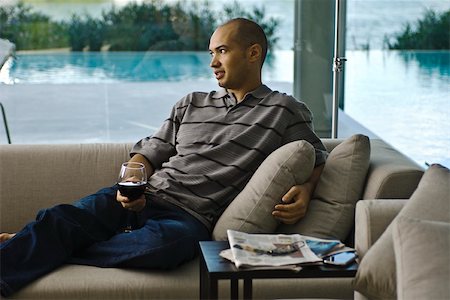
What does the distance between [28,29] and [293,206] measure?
7.33ft

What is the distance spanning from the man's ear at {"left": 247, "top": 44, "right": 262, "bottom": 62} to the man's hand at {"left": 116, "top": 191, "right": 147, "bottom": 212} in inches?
32.2

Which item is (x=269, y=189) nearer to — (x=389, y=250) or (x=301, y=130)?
(x=301, y=130)

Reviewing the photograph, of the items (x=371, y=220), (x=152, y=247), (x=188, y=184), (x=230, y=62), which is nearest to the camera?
(x=371, y=220)

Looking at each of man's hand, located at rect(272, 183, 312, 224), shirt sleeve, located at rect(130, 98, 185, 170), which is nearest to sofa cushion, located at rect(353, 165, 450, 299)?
man's hand, located at rect(272, 183, 312, 224)

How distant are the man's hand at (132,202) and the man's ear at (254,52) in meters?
0.82

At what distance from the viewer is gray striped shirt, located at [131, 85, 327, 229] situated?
3.44 m

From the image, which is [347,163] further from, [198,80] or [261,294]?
[198,80]

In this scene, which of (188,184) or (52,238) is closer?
(52,238)

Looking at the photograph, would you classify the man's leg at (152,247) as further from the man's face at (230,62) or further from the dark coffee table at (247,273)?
the man's face at (230,62)

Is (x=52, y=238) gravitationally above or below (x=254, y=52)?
below

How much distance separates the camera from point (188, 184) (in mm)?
3471

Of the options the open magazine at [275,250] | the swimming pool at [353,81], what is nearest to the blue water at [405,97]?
the swimming pool at [353,81]

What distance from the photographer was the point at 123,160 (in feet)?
12.4

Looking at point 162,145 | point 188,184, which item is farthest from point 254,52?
point 188,184
